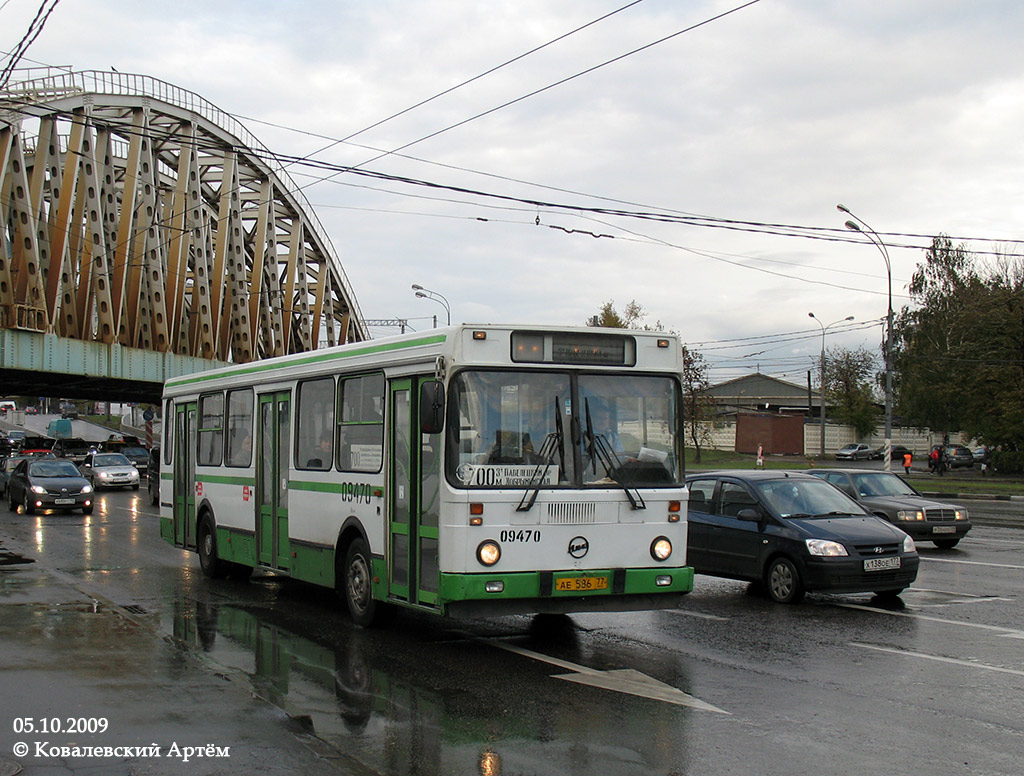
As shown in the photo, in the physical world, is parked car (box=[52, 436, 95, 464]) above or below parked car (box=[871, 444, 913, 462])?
above

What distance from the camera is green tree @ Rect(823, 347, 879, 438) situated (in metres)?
86.3

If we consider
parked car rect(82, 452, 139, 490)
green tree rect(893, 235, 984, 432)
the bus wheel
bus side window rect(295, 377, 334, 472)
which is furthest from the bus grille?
green tree rect(893, 235, 984, 432)

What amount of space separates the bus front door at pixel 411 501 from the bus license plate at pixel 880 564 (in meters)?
5.51

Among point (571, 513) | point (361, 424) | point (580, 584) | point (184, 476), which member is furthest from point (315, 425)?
point (184, 476)

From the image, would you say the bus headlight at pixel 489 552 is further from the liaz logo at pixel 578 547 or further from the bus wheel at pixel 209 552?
the bus wheel at pixel 209 552

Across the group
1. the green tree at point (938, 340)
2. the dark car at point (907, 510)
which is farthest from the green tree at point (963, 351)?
the dark car at point (907, 510)

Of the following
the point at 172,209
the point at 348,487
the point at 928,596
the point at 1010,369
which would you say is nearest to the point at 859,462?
the point at 1010,369

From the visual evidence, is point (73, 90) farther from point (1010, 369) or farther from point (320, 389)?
point (1010, 369)

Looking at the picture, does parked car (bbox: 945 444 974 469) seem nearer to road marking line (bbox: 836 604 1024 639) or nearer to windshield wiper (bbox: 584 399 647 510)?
road marking line (bbox: 836 604 1024 639)

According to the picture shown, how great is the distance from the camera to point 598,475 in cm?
909

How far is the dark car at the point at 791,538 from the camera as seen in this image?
1188 cm

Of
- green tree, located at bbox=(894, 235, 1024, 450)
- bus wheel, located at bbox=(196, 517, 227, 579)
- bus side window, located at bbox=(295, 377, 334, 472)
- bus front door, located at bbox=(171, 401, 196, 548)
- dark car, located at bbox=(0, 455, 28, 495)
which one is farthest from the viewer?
green tree, located at bbox=(894, 235, 1024, 450)

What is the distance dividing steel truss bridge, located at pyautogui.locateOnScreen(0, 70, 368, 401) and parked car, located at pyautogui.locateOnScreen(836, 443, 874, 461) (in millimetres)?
42280

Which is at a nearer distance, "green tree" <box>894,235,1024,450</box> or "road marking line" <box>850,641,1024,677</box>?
"road marking line" <box>850,641,1024,677</box>
